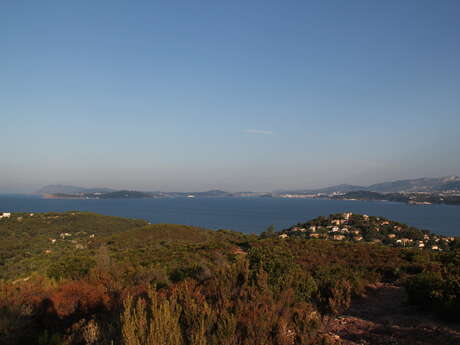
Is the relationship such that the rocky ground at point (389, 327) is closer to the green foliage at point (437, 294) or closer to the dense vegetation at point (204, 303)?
the green foliage at point (437, 294)

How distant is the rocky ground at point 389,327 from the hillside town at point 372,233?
19641 mm

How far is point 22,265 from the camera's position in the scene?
20438 millimetres

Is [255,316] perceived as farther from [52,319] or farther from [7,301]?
[7,301]

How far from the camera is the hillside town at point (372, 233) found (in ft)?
91.1

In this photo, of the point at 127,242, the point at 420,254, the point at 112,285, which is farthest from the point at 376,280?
the point at 127,242

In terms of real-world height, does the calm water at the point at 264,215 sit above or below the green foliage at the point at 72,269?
below

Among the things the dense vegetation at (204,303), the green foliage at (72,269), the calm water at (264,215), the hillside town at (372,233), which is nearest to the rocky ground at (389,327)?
the dense vegetation at (204,303)

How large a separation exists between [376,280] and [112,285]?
27.6 feet

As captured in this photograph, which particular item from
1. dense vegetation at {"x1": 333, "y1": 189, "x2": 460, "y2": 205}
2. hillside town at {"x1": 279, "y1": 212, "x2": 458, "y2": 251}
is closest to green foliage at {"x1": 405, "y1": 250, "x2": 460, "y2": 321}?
hillside town at {"x1": 279, "y1": 212, "x2": 458, "y2": 251}

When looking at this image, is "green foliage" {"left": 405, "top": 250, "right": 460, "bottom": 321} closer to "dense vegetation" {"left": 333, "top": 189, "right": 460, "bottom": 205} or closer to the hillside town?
the hillside town

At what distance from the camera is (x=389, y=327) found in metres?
4.85

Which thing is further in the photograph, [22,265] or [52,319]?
[22,265]

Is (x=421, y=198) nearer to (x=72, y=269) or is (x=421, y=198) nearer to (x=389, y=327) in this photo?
(x=72, y=269)

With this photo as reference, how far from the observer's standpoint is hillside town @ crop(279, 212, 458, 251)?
27766mm
